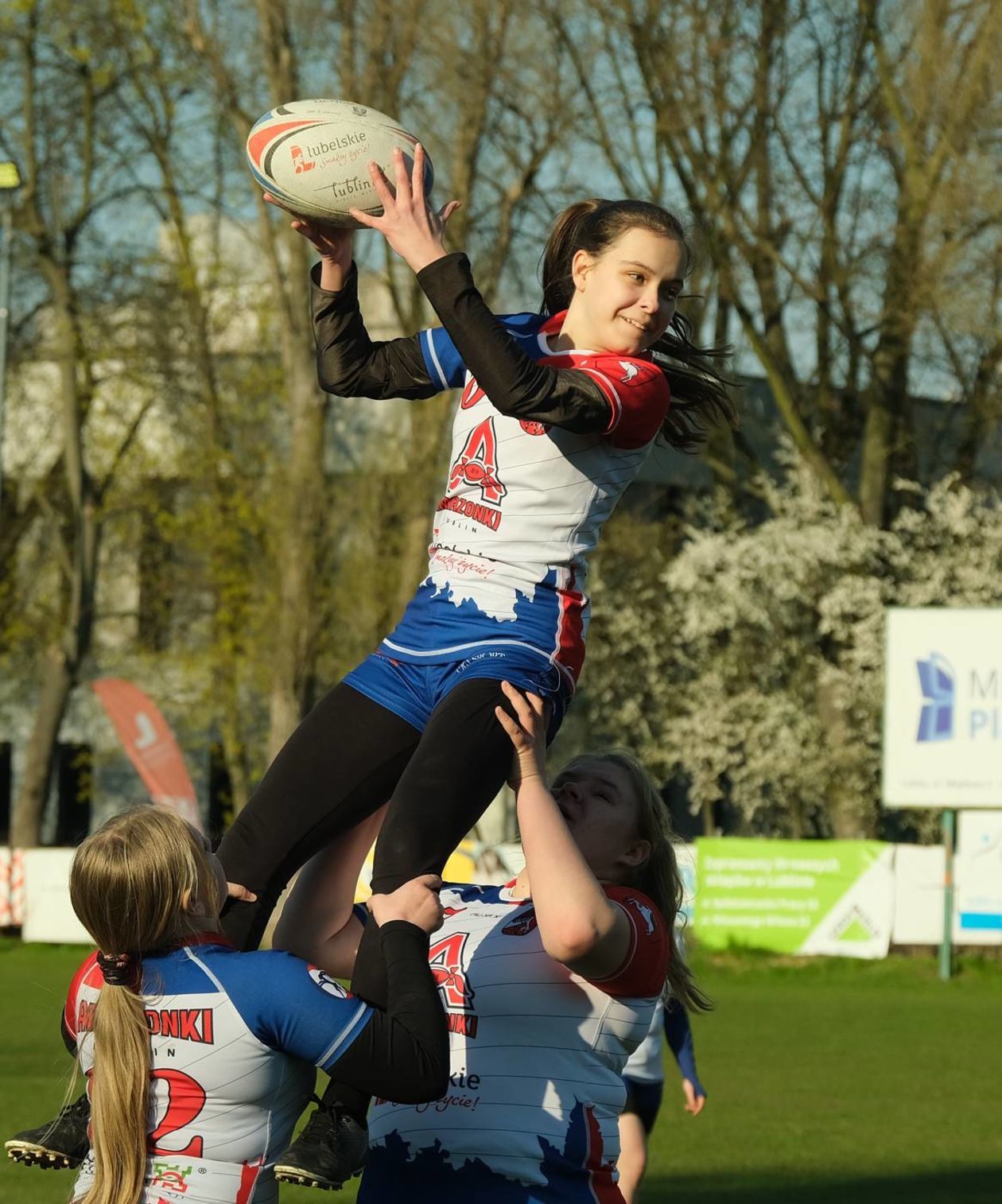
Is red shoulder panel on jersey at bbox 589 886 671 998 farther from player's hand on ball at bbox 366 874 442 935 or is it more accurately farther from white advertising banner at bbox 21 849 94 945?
white advertising banner at bbox 21 849 94 945

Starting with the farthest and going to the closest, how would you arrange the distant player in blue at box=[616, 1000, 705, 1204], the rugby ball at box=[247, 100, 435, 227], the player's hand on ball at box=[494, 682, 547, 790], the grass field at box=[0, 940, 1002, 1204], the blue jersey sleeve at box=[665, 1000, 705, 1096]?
the grass field at box=[0, 940, 1002, 1204] < the blue jersey sleeve at box=[665, 1000, 705, 1096] < the distant player in blue at box=[616, 1000, 705, 1204] < the rugby ball at box=[247, 100, 435, 227] < the player's hand on ball at box=[494, 682, 547, 790]

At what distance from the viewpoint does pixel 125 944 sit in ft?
10.6

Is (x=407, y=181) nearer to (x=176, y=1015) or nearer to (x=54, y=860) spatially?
(x=176, y=1015)

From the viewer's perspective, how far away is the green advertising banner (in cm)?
2067

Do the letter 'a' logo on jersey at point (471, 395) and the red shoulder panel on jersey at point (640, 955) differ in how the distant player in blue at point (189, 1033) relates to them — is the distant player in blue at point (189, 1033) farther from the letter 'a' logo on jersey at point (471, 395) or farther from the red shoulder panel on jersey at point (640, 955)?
the letter 'a' logo on jersey at point (471, 395)

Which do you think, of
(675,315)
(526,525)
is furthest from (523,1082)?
(675,315)

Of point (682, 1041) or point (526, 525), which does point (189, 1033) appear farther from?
point (682, 1041)

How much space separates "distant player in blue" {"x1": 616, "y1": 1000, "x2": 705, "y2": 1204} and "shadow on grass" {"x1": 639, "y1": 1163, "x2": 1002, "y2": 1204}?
0.64m

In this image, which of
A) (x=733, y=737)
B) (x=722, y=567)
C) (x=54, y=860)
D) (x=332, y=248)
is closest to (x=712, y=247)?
(x=722, y=567)

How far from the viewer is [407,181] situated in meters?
3.81

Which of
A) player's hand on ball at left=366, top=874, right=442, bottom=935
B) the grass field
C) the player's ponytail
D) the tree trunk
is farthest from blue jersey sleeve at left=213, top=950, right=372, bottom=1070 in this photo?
the tree trunk

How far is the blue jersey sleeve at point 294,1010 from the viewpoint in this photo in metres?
3.19

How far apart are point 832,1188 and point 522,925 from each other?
6360mm

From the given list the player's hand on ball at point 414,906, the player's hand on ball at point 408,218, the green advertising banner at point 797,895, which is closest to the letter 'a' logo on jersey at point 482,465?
the player's hand on ball at point 408,218
